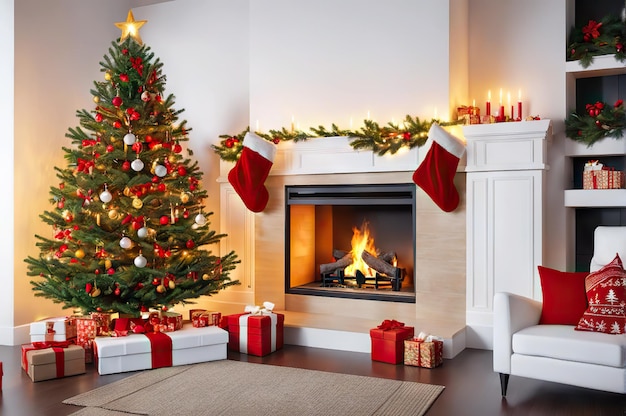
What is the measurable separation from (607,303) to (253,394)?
1.96 meters

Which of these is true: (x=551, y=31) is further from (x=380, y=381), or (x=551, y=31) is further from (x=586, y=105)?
(x=380, y=381)

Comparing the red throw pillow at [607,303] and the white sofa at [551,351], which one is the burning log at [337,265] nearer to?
the white sofa at [551,351]

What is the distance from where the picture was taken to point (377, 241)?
5523 millimetres

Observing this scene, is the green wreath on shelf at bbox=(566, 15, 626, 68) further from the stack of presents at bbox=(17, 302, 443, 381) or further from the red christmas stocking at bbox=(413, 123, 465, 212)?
the stack of presents at bbox=(17, 302, 443, 381)

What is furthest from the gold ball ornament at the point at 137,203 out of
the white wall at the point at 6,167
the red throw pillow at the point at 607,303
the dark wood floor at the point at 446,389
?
the red throw pillow at the point at 607,303

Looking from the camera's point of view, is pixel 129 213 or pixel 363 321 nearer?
pixel 129 213

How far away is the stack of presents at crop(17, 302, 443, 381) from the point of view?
3943 millimetres

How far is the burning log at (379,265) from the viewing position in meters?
5.25

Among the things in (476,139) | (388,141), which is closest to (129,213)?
(388,141)

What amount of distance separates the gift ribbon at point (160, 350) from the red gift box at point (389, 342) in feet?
4.34

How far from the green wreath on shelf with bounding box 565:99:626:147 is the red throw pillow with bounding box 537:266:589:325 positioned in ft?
4.26

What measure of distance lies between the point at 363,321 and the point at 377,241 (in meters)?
0.81

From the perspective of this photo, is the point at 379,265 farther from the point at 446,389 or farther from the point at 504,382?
the point at 504,382

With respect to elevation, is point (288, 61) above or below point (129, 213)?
above
